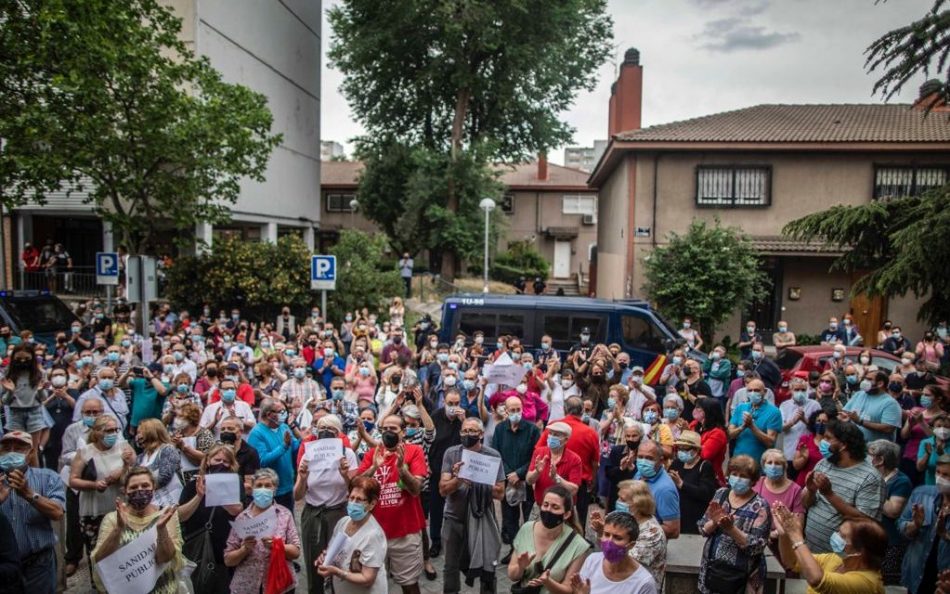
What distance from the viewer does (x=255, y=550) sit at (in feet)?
17.7

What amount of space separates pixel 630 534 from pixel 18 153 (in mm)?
17097

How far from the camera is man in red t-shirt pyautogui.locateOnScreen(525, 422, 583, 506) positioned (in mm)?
6594

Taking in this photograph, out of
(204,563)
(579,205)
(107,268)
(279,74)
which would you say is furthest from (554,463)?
(579,205)

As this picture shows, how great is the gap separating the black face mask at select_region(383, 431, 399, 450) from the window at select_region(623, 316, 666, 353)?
9278 mm

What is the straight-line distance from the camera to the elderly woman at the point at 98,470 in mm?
6445

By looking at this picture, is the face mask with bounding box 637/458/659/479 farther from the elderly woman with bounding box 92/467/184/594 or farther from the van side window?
the van side window

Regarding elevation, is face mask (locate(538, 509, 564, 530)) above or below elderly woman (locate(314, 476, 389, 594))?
above

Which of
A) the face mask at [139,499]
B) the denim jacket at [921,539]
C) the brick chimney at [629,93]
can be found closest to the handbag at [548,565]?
the face mask at [139,499]

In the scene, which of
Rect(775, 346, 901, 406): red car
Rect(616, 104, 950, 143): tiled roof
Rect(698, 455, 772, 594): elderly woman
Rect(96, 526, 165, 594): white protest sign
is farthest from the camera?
Rect(616, 104, 950, 143): tiled roof

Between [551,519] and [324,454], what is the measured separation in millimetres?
2324

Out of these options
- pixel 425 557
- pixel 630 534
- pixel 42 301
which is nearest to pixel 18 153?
pixel 42 301

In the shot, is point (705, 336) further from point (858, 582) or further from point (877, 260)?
point (858, 582)

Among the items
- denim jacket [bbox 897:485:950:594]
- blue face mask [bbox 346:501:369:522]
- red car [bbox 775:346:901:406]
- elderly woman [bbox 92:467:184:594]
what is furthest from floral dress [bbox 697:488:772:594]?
red car [bbox 775:346:901:406]

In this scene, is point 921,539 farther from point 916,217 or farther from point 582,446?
point 916,217
